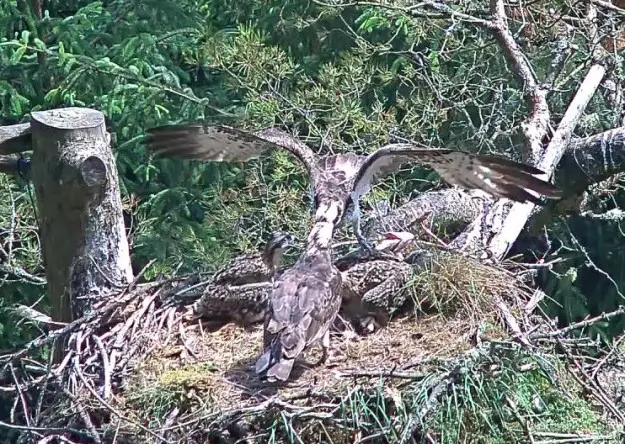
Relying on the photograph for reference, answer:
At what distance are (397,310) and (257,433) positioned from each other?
1.19m

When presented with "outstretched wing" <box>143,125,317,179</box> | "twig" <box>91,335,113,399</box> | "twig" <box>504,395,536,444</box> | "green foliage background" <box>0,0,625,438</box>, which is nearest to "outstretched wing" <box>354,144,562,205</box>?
"outstretched wing" <box>143,125,317,179</box>

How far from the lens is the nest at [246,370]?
433cm

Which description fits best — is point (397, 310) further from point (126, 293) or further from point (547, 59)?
point (547, 59)

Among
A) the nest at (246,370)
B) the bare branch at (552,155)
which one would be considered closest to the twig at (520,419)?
the nest at (246,370)

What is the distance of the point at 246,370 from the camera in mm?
4930

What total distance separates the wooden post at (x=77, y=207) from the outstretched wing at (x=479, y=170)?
126 cm

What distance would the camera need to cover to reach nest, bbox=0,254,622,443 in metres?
4.33

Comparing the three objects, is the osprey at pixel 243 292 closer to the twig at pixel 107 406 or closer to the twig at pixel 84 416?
the twig at pixel 107 406

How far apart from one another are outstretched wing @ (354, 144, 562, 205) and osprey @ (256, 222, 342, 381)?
1.70 ft

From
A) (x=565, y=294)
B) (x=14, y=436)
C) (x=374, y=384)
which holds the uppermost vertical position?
(x=374, y=384)

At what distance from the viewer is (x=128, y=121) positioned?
8008mm

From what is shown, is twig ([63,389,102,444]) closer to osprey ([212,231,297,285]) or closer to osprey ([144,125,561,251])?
osprey ([212,231,297,285])

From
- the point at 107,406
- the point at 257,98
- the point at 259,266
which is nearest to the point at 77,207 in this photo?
the point at 107,406

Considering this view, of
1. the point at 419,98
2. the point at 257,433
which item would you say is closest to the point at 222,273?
the point at 257,433
